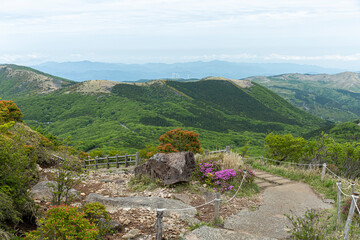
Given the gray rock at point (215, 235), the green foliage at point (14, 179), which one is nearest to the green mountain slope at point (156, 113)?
the green foliage at point (14, 179)

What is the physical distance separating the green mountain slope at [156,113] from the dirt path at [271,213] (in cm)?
6835

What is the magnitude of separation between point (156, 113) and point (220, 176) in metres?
119

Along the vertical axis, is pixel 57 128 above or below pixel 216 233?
below

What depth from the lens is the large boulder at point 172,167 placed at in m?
10.0

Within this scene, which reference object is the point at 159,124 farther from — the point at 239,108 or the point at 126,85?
the point at 239,108

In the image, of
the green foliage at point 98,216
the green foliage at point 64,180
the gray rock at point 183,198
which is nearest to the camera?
the green foliage at point 98,216

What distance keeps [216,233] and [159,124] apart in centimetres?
11122

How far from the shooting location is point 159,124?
117 metres

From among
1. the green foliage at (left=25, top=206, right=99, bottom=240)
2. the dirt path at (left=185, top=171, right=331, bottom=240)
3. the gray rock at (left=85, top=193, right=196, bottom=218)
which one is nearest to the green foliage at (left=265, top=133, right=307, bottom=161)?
the dirt path at (left=185, top=171, right=331, bottom=240)

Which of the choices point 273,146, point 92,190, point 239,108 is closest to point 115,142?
point 273,146

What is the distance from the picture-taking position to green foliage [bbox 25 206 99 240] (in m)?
4.69

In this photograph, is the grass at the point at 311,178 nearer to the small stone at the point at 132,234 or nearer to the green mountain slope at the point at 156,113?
the small stone at the point at 132,234

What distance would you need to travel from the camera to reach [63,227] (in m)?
4.69

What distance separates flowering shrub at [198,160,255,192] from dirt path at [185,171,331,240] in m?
1.23
